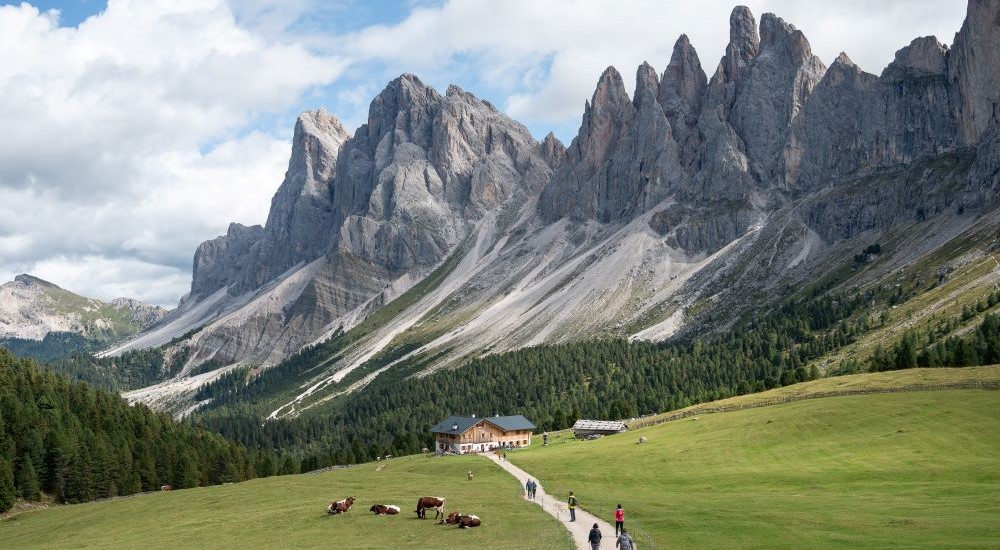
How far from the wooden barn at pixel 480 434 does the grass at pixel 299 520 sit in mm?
44944

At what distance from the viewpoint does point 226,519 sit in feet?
197

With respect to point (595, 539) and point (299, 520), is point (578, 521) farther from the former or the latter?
point (299, 520)

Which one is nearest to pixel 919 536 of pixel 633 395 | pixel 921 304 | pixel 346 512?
pixel 346 512

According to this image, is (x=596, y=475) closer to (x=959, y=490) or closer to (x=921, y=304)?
(x=959, y=490)

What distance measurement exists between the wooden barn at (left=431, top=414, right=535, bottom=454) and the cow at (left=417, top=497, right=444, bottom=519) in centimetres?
7751

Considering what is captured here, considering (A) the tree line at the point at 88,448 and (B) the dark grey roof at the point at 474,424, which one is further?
(B) the dark grey roof at the point at 474,424

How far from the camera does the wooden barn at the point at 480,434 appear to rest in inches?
5310

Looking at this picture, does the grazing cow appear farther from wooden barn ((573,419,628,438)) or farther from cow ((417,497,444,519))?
wooden barn ((573,419,628,438))

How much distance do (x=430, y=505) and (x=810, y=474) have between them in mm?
33508

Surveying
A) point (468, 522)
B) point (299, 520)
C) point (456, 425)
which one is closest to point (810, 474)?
point (468, 522)

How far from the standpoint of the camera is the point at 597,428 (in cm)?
12669

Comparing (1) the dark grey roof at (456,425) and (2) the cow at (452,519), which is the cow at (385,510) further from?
(1) the dark grey roof at (456,425)

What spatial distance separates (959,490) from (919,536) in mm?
19014

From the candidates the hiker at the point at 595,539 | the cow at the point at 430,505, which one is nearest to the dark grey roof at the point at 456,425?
the cow at the point at 430,505
